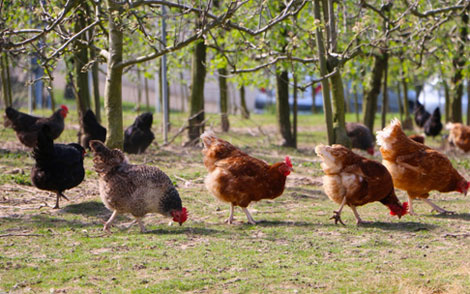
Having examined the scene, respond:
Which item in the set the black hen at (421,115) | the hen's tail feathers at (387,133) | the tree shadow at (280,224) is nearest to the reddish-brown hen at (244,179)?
the tree shadow at (280,224)

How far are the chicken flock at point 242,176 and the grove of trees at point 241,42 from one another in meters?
1.53

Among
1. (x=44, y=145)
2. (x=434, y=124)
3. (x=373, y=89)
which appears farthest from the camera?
(x=434, y=124)

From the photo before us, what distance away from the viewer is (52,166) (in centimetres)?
806

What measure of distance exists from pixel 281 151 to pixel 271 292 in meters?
10.5

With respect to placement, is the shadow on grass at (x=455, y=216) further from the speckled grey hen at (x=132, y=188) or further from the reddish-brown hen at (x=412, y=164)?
the speckled grey hen at (x=132, y=188)

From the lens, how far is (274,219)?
26.3 ft

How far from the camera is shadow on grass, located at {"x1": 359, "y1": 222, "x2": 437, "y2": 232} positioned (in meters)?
7.43

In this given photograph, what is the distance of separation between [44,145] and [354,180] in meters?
4.25

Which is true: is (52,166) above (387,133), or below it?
below

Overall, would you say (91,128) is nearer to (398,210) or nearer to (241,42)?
(241,42)

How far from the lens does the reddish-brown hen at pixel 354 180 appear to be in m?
7.52

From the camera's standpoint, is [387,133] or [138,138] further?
[138,138]

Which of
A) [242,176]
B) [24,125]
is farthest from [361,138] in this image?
[242,176]

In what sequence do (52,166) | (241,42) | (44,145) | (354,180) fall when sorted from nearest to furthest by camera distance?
(354,180) → (44,145) → (52,166) → (241,42)
